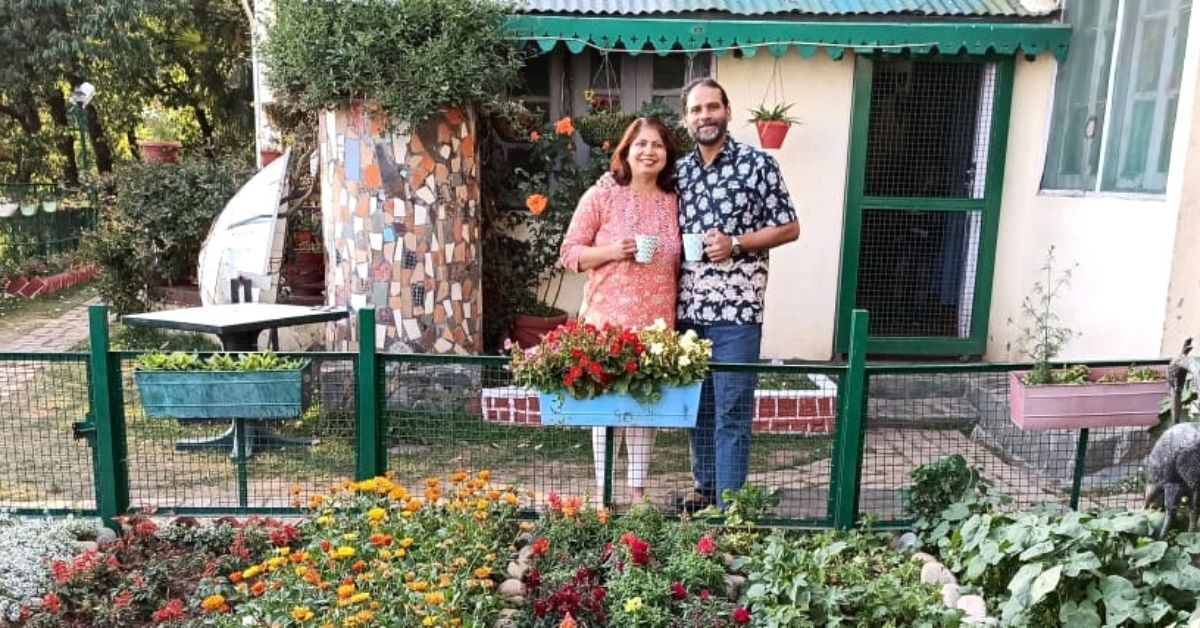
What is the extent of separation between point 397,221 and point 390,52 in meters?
0.98

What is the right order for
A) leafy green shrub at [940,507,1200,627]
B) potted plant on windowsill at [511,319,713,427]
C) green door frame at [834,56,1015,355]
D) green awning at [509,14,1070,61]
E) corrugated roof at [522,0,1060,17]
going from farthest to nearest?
1. green door frame at [834,56,1015,355]
2. corrugated roof at [522,0,1060,17]
3. green awning at [509,14,1070,61]
4. potted plant on windowsill at [511,319,713,427]
5. leafy green shrub at [940,507,1200,627]

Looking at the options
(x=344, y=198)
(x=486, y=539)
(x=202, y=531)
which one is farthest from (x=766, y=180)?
(x=344, y=198)

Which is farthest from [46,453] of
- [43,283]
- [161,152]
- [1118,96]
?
[43,283]

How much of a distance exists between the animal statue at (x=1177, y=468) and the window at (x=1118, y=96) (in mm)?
2424

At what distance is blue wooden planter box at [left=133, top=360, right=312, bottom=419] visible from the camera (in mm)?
3160

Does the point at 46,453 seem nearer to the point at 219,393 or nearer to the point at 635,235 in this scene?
the point at 219,393

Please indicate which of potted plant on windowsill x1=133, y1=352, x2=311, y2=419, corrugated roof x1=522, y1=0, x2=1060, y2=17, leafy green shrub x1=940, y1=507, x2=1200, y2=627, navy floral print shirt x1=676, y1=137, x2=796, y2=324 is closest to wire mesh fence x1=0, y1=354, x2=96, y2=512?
potted plant on windowsill x1=133, y1=352, x2=311, y2=419

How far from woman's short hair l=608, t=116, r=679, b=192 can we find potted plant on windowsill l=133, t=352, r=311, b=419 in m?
1.39

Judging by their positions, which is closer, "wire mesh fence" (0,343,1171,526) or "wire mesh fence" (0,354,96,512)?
"wire mesh fence" (0,343,1171,526)

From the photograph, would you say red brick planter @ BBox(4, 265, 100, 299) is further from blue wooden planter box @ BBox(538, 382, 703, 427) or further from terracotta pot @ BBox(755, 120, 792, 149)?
blue wooden planter box @ BBox(538, 382, 703, 427)

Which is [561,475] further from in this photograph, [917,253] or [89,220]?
[89,220]

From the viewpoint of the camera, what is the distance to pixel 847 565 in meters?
2.95

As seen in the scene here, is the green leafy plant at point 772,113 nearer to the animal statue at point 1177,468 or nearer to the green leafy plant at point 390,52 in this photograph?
the green leafy plant at point 390,52

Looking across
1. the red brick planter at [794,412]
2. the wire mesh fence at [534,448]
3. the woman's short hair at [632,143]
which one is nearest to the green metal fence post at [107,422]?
the wire mesh fence at [534,448]
